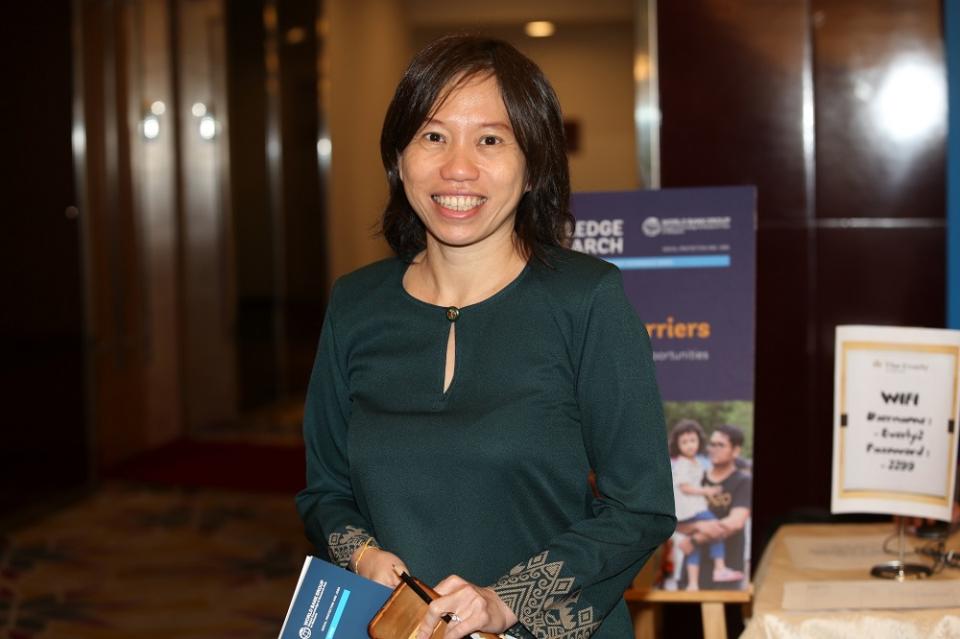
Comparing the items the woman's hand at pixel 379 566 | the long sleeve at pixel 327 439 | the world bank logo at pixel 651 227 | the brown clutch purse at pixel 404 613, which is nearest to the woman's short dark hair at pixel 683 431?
the world bank logo at pixel 651 227

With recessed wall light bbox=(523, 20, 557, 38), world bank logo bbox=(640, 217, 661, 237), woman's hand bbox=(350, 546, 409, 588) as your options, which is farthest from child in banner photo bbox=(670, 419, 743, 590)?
recessed wall light bbox=(523, 20, 557, 38)

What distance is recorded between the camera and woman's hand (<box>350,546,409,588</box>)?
1.80 metres

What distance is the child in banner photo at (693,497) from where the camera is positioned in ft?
9.45

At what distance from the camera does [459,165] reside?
1.81 m

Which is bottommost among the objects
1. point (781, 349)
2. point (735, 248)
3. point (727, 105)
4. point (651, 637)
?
point (651, 637)

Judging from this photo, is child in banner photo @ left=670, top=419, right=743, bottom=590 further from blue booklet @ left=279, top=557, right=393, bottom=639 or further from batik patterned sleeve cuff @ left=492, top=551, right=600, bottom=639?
blue booklet @ left=279, top=557, right=393, bottom=639

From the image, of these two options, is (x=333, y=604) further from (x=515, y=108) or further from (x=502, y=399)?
(x=515, y=108)

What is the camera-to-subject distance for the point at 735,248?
293 cm

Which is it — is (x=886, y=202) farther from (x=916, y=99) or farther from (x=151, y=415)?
(x=151, y=415)

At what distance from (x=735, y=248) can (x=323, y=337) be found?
127 cm

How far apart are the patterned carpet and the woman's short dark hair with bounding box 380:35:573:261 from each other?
3.43m

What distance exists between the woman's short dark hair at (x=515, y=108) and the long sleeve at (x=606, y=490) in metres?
0.19

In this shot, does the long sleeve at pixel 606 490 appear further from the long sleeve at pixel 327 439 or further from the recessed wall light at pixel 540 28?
the recessed wall light at pixel 540 28

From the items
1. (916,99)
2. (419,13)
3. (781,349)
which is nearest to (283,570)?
(781,349)
